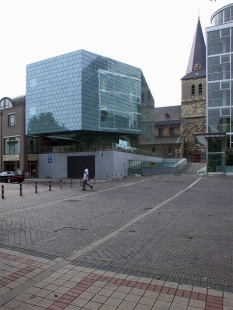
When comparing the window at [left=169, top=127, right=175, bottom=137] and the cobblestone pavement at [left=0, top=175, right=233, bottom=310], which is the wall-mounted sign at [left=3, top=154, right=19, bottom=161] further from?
the window at [left=169, top=127, right=175, bottom=137]

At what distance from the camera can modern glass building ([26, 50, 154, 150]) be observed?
36219 millimetres

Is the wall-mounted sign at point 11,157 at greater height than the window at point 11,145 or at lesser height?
lesser

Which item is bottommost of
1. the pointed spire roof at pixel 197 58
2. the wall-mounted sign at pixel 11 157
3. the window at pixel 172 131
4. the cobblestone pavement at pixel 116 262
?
the cobblestone pavement at pixel 116 262

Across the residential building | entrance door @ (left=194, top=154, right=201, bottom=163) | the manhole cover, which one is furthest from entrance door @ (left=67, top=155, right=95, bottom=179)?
entrance door @ (left=194, top=154, right=201, bottom=163)

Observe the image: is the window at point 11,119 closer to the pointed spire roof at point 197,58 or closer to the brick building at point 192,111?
the brick building at point 192,111

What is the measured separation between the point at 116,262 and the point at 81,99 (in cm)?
3192

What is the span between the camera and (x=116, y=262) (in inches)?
209

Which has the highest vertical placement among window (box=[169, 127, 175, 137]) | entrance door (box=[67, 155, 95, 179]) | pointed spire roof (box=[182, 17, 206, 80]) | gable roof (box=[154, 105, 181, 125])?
pointed spire roof (box=[182, 17, 206, 80])

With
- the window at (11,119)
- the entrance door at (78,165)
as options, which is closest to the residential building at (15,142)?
the window at (11,119)

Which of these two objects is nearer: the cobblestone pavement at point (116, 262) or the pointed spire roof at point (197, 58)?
the cobblestone pavement at point (116, 262)

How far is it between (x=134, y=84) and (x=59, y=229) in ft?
130

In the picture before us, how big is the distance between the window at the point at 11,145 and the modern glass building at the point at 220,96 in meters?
27.0

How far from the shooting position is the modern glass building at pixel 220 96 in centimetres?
3912

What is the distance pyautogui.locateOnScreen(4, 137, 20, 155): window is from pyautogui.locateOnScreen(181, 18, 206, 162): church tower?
156 ft
